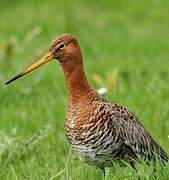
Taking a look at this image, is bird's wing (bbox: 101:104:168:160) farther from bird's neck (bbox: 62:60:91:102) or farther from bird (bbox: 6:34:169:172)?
bird's neck (bbox: 62:60:91:102)

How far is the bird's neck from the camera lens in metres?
7.69

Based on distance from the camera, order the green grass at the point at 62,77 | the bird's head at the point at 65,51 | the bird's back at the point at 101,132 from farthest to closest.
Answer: the green grass at the point at 62,77
the bird's head at the point at 65,51
the bird's back at the point at 101,132

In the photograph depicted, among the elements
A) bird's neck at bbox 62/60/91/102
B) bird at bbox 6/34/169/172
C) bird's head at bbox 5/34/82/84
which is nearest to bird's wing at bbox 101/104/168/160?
bird at bbox 6/34/169/172

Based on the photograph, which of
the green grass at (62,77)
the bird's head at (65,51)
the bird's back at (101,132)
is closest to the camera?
the bird's back at (101,132)

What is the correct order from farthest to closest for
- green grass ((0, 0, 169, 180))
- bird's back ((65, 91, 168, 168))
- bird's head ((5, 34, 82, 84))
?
green grass ((0, 0, 169, 180))
bird's head ((5, 34, 82, 84))
bird's back ((65, 91, 168, 168))

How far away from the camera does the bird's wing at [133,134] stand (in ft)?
25.1

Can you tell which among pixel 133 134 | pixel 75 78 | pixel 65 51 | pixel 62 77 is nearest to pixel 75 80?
pixel 75 78

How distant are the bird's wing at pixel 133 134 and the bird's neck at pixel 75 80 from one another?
0.29 m

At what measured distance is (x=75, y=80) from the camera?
305 inches

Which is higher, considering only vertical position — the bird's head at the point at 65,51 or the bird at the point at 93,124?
the bird's head at the point at 65,51

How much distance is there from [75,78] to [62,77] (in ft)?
18.5

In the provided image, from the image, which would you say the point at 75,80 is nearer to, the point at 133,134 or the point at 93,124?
the point at 93,124

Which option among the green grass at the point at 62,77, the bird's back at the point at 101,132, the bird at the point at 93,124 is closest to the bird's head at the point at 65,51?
the bird at the point at 93,124

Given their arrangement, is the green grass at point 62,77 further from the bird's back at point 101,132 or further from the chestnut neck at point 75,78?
the chestnut neck at point 75,78
